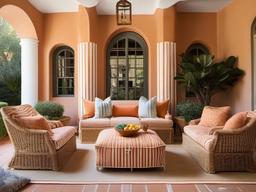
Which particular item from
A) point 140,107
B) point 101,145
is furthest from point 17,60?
point 101,145

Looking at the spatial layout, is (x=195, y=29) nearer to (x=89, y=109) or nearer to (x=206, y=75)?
(x=206, y=75)

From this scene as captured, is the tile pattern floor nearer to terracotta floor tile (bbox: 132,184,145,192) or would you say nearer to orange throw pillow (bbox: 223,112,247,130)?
terracotta floor tile (bbox: 132,184,145,192)

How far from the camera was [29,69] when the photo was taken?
8195 millimetres

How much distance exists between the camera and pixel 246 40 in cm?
664

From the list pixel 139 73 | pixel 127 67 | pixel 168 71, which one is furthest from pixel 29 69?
pixel 168 71

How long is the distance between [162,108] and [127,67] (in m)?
1.83

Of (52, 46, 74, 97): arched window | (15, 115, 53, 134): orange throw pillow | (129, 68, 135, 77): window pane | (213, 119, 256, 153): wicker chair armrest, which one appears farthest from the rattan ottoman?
(52, 46, 74, 97): arched window

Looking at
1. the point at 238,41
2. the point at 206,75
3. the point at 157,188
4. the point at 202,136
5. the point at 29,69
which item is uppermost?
the point at 238,41

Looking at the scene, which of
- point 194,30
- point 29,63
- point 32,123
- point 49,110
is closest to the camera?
point 32,123

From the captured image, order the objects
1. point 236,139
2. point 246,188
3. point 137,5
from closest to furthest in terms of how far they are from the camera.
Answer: point 246,188 → point 236,139 → point 137,5

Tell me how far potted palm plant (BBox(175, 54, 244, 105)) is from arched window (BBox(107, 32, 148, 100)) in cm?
131

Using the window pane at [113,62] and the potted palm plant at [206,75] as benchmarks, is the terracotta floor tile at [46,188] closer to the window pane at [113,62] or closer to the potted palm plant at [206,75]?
the potted palm plant at [206,75]

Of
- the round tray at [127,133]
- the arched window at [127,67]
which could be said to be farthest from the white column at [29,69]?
the round tray at [127,133]

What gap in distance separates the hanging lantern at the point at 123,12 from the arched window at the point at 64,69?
370 cm
